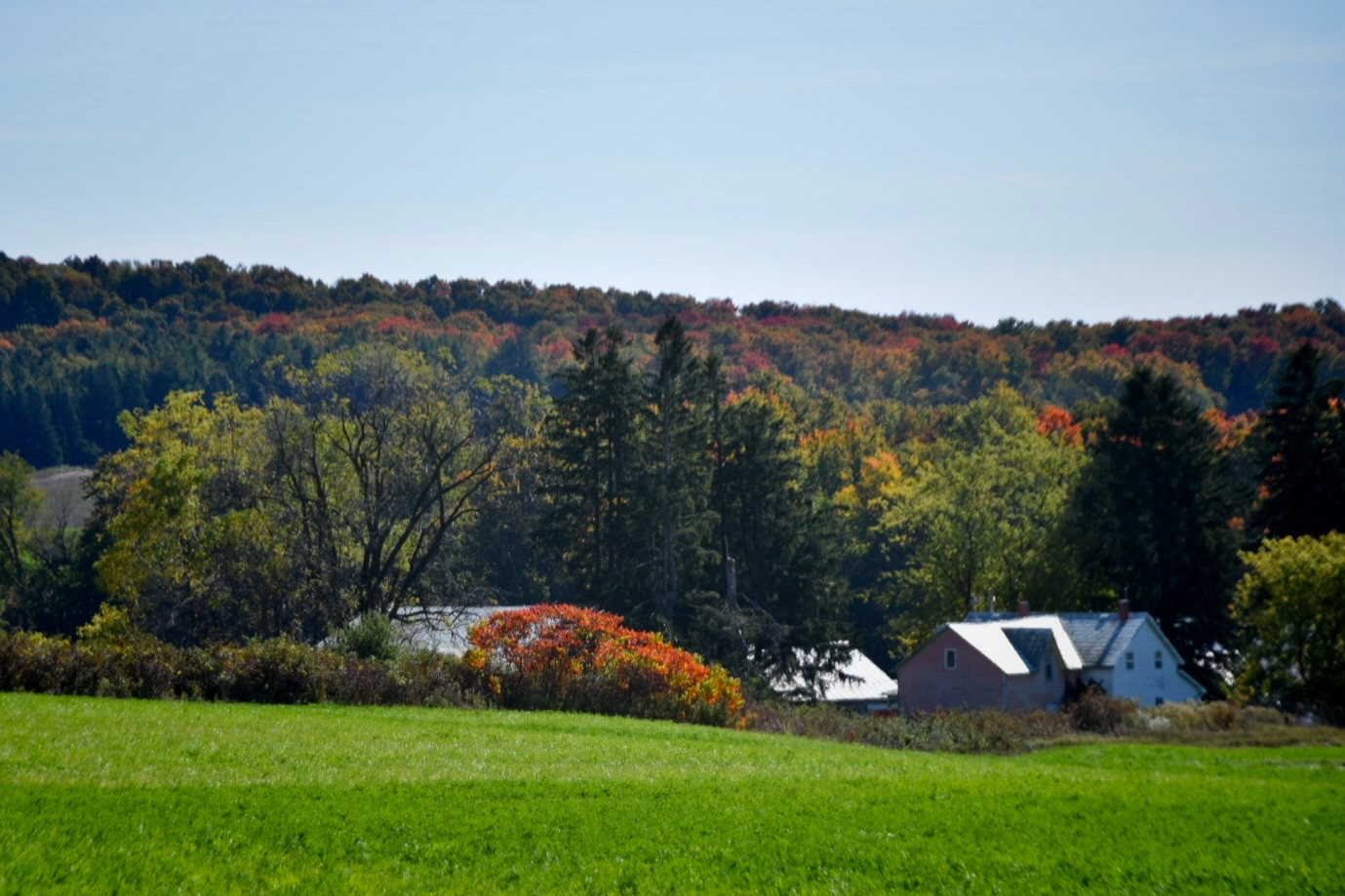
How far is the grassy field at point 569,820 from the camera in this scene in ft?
38.9

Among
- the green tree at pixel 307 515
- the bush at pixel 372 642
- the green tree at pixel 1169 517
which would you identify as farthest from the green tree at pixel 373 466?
the green tree at pixel 1169 517

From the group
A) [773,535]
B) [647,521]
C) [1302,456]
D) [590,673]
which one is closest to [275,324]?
[773,535]

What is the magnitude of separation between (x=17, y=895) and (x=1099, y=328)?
156210 mm

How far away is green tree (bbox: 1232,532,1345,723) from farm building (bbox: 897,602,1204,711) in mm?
8501

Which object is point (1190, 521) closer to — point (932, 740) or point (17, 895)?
point (932, 740)

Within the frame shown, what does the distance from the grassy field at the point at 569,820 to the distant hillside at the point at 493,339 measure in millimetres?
86725

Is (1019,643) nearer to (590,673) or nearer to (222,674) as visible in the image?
(590,673)

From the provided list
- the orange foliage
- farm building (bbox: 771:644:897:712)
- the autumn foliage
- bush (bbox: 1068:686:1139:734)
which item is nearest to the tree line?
farm building (bbox: 771:644:897:712)

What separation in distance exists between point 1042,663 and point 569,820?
141ft

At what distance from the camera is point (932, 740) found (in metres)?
32.3

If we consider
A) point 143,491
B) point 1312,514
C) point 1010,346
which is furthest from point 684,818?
point 1010,346

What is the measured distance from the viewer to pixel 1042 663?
53.8 metres

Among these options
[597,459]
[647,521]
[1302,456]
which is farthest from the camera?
[1302,456]

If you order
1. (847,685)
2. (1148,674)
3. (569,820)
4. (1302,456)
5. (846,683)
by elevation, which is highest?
(1302,456)
